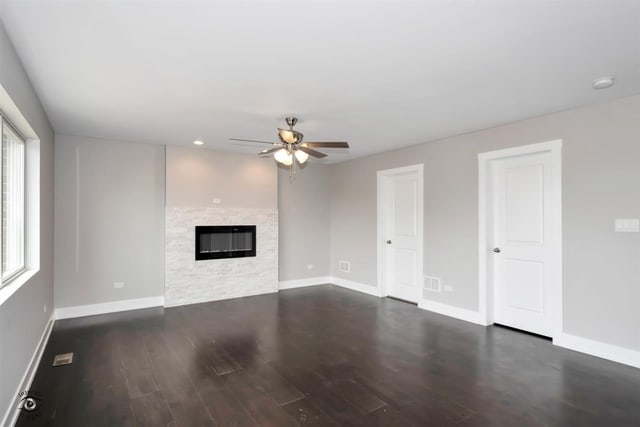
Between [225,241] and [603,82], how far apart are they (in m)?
5.47

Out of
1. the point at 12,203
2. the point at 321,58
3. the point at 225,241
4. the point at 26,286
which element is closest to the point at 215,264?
the point at 225,241

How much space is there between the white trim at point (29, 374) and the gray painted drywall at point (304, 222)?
372 cm

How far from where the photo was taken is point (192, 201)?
5730mm

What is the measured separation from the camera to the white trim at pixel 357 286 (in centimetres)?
628

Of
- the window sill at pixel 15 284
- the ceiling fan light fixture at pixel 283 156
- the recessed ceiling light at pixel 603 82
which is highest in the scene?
the recessed ceiling light at pixel 603 82

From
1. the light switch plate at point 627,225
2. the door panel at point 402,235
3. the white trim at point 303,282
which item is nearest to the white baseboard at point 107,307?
the white trim at point 303,282

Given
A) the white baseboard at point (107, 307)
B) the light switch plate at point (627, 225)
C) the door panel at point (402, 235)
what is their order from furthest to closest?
the door panel at point (402, 235) → the white baseboard at point (107, 307) → the light switch plate at point (627, 225)

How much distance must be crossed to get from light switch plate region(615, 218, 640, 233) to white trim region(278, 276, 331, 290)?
5.04 m

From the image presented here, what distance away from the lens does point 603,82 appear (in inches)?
116

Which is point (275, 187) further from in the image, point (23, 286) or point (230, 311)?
point (23, 286)

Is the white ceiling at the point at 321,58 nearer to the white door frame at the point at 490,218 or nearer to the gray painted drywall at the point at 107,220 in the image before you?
the white door frame at the point at 490,218

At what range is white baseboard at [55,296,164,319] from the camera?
486 cm

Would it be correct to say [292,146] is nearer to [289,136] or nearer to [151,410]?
[289,136]

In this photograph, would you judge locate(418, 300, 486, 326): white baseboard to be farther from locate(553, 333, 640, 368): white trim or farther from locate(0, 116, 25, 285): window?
locate(0, 116, 25, 285): window
